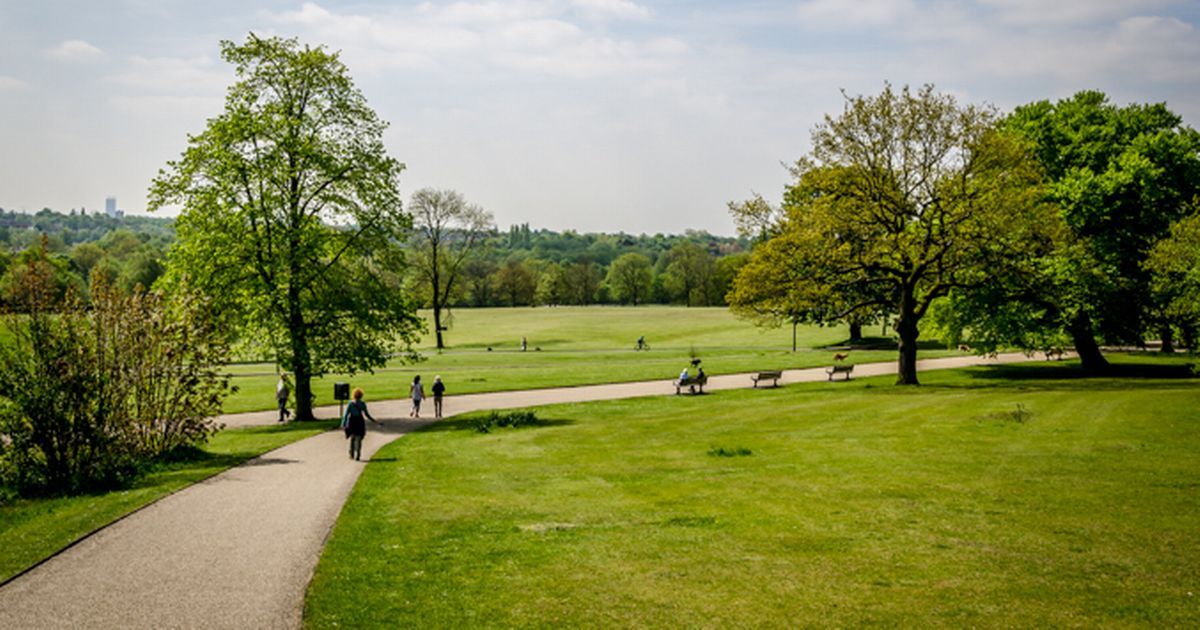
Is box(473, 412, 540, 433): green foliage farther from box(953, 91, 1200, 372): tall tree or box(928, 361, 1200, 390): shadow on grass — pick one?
box(953, 91, 1200, 372): tall tree

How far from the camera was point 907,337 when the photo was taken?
36.0 metres

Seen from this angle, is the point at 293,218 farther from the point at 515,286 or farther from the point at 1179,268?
the point at 515,286

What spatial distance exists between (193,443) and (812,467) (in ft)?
55.6

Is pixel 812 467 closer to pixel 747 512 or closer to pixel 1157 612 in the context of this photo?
pixel 747 512

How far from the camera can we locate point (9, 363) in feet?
56.7

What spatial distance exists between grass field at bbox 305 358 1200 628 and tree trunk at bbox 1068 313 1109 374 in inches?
688

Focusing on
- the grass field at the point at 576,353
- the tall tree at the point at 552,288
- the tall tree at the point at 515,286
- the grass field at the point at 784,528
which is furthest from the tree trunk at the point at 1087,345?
the tall tree at the point at 515,286

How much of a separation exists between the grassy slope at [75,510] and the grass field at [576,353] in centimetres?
1332

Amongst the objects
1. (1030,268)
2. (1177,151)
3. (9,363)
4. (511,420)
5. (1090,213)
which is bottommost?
(511,420)

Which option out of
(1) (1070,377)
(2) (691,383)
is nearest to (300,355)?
(2) (691,383)

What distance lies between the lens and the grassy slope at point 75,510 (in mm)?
12352

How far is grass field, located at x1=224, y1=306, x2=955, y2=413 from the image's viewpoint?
4215 cm

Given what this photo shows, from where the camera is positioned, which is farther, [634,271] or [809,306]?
A: [634,271]

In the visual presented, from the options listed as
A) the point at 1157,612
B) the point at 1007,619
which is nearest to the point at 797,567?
the point at 1007,619
